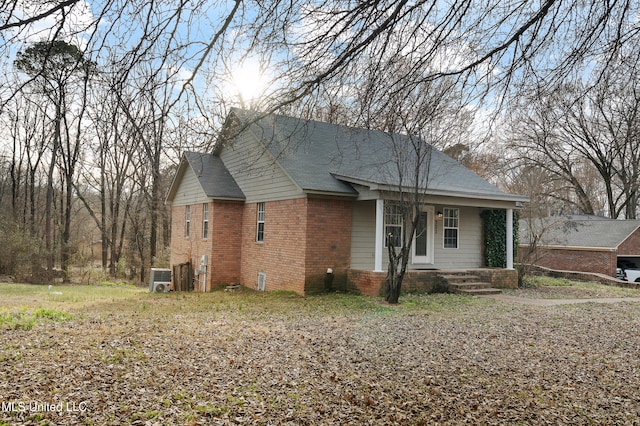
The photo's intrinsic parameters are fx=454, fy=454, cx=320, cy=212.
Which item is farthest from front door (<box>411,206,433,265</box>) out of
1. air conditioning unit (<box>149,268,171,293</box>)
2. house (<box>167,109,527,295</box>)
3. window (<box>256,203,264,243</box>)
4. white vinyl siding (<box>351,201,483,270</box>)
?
air conditioning unit (<box>149,268,171,293</box>)

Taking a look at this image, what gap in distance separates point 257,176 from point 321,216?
348 cm

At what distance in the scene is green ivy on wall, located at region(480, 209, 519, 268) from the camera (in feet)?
52.5

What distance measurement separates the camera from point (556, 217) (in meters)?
20.1

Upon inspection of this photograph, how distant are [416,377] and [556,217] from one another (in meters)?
17.7

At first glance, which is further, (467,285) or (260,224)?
(260,224)

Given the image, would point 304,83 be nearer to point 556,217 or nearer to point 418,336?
point 418,336

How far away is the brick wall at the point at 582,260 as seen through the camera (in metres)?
22.0

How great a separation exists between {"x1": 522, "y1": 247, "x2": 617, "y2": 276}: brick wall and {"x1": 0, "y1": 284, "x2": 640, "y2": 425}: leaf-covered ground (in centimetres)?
1528

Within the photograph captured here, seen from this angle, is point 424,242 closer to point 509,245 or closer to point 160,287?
point 509,245

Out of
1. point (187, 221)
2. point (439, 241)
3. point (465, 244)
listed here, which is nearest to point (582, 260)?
point (465, 244)

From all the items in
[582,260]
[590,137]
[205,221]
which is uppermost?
[590,137]

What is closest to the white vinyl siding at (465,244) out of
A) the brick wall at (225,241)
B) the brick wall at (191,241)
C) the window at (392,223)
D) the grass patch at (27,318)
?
the window at (392,223)

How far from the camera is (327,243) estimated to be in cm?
1298

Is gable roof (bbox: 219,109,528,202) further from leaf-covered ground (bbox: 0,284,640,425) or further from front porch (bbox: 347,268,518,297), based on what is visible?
leaf-covered ground (bbox: 0,284,640,425)
